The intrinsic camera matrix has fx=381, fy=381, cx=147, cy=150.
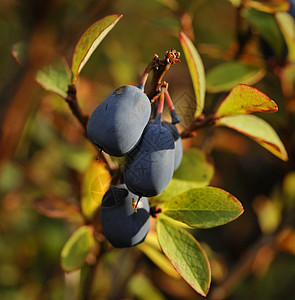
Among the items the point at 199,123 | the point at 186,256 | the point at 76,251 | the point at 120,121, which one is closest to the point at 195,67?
the point at 199,123

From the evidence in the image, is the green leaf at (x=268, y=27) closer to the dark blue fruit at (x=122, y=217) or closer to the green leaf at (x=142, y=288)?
the dark blue fruit at (x=122, y=217)

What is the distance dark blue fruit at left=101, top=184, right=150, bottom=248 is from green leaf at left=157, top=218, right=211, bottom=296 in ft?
0.13

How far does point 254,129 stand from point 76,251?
406mm

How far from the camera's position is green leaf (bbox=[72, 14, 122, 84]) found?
57 centimetres

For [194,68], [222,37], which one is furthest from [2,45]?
[194,68]

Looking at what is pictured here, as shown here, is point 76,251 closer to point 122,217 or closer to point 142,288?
point 122,217

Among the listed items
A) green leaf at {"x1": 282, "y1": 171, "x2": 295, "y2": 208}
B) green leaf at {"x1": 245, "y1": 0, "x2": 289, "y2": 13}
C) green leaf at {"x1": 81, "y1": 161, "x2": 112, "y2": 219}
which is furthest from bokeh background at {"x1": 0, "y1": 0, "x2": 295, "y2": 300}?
green leaf at {"x1": 81, "y1": 161, "x2": 112, "y2": 219}

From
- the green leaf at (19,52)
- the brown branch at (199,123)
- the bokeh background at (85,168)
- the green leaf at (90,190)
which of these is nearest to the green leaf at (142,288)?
the bokeh background at (85,168)

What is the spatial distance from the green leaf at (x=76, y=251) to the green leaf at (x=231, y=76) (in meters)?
0.41

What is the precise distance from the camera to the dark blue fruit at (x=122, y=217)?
587 mm

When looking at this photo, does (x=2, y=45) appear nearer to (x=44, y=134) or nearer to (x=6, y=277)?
(x=44, y=134)

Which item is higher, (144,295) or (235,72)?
(235,72)

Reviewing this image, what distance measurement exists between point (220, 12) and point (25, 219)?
1.40 metres

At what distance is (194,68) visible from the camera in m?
0.64
